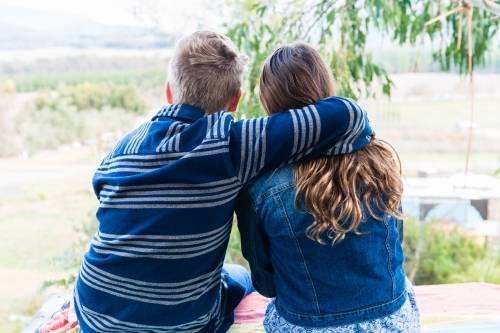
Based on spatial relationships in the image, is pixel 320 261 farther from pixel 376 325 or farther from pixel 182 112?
pixel 182 112

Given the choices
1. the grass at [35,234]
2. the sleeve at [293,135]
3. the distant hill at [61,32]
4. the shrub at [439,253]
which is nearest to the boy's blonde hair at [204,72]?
the sleeve at [293,135]

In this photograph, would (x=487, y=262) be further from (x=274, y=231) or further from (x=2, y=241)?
(x=2, y=241)

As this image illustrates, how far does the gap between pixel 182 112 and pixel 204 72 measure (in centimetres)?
10

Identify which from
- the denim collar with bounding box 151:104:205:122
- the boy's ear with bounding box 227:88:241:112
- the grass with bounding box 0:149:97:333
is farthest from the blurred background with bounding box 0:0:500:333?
the denim collar with bounding box 151:104:205:122

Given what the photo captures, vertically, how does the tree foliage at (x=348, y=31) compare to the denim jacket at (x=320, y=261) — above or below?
above

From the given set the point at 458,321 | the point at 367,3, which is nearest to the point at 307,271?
the point at 458,321

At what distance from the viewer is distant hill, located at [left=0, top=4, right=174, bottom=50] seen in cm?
266

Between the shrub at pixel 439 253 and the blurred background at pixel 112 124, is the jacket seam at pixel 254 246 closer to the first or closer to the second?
the blurred background at pixel 112 124

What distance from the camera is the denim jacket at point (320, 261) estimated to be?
3.26ft

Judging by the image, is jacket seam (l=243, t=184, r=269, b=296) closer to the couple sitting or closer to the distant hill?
the couple sitting

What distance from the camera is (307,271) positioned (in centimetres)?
101

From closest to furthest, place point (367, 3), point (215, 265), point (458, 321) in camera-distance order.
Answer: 1. point (215, 265)
2. point (458, 321)
3. point (367, 3)

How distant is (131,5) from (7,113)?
34.5 inches

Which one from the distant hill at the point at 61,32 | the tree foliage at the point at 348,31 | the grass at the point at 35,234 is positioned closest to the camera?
the tree foliage at the point at 348,31
